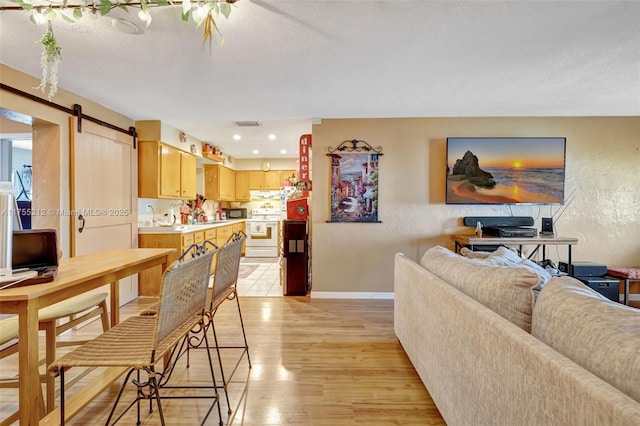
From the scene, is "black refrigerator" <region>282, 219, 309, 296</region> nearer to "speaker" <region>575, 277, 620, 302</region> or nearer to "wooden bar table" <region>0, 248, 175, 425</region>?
"wooden bar table" <region>0, 248, 175, 425</region>

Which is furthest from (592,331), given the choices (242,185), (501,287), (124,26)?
(242,185)

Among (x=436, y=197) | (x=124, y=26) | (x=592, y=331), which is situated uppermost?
(x=124, y=26)

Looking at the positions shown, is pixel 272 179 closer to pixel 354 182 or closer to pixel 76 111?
pixel 354 182

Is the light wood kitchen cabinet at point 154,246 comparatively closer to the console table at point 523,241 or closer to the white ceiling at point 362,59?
the white ceiling at point 362,59

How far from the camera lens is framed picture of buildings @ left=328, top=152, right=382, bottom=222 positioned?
368 centimetres

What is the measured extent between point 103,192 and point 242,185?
148 inches

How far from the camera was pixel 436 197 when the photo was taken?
12.0 feet

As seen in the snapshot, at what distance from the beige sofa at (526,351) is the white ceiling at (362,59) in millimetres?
1514

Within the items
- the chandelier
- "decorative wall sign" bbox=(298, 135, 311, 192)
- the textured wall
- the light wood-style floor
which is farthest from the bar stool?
"decorative wall sign" bbox=(298, 135, 311, 192)

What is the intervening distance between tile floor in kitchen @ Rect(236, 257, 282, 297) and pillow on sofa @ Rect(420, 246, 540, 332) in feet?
8.95

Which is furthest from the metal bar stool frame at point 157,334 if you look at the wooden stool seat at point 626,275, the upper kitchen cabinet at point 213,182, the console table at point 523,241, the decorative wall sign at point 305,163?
the upper kitchen cabinet at point 213,182

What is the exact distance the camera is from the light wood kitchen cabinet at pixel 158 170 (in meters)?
3.77

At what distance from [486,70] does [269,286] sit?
3.59m

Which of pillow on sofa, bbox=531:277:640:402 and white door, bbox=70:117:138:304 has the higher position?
white door, bbox=70:117:138:304
